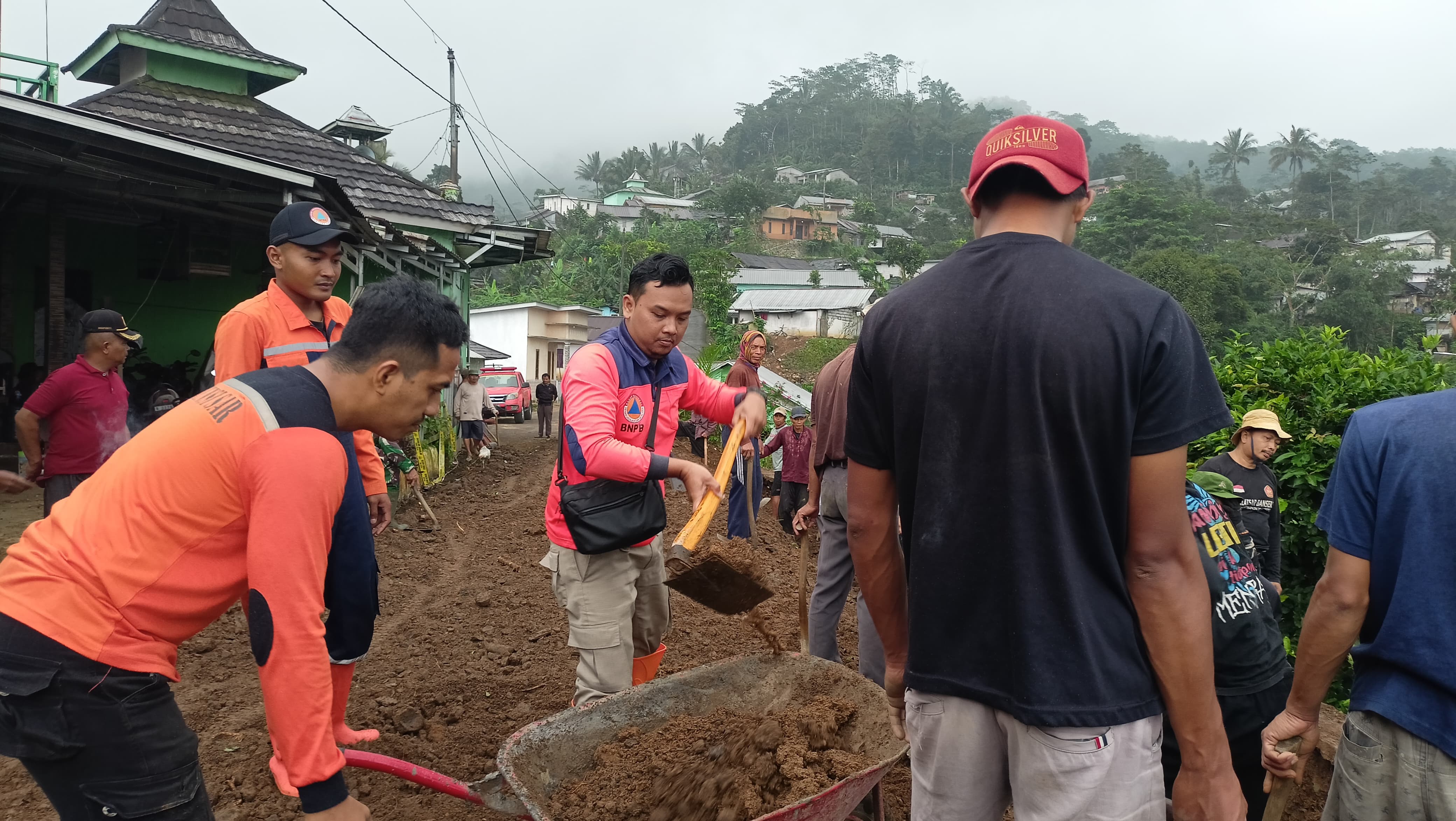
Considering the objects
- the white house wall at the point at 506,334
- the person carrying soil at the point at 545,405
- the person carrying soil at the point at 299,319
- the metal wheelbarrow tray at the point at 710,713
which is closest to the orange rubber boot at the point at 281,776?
the metal wheelbarrow tray at the point at 710,713

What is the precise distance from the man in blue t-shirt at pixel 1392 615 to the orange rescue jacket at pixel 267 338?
321 cm

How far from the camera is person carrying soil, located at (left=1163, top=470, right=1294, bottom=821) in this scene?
2.64 meters

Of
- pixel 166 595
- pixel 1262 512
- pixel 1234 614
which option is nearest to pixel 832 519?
pixel 1234 614

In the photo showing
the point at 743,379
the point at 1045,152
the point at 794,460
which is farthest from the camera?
the point at 794,460

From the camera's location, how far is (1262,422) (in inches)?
212

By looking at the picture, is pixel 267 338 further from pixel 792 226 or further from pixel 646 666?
pixel 792 226

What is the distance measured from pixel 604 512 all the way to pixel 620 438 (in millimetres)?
299

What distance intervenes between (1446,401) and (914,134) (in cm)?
10128

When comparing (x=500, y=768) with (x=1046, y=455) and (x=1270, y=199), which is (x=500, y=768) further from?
(x=1270, y=199)

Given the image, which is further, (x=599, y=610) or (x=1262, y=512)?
(x=1262, y=512)

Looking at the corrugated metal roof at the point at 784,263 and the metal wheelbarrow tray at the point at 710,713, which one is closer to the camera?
the metal wheelbarrow tray at the point at 710,713

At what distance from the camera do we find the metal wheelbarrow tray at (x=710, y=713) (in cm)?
272

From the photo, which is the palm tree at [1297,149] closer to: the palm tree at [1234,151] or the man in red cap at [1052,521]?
the palm tree at [1234,151]

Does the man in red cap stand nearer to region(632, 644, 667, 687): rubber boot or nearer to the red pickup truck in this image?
region(632, 644, 667, 687): rubber boot
